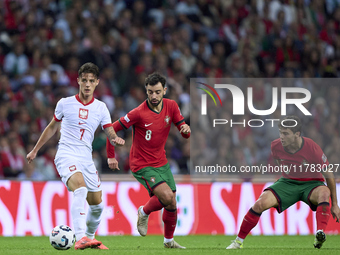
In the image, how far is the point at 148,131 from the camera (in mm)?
7430

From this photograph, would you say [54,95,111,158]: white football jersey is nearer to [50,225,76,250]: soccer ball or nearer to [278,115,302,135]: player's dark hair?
[50,225,76,250]: soccer ball

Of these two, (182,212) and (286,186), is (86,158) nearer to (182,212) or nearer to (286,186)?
(286,186)

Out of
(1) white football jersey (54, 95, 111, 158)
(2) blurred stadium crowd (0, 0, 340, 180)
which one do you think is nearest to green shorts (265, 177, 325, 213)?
(1) white football jersey (54, 95, 111, 158)

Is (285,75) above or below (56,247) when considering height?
above

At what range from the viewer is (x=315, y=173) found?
7.25 m

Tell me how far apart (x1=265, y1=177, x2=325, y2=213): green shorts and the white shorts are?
2.19 meters

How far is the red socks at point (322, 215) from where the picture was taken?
22.9 feet

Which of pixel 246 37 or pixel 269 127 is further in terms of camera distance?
pixel 246 37

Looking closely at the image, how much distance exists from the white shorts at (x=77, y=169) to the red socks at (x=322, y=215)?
2.66 meters

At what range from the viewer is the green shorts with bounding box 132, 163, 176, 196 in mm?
7281

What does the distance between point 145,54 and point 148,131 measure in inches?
223

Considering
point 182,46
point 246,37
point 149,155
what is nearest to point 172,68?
point 182,46

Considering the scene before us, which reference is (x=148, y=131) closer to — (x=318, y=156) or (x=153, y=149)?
(x=153, y=149)

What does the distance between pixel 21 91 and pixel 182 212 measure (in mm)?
4100
